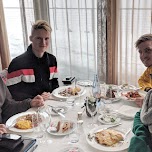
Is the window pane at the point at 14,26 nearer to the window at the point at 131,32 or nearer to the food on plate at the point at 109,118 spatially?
the window at the point at 131,32

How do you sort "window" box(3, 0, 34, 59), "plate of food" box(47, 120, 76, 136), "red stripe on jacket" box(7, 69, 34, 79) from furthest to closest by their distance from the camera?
"window" box(3, 0, 34, 59) < "red stripe on jacket" box(7, 69, 34, 79) < "plate of food" box(47, 120, 76, 136)

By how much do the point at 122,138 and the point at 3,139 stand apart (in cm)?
62

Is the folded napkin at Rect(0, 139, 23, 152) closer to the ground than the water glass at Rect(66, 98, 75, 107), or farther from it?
farther from it

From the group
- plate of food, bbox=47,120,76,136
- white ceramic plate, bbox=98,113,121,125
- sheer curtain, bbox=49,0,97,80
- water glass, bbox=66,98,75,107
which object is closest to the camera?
plate of food, bbox=47,120,76,136

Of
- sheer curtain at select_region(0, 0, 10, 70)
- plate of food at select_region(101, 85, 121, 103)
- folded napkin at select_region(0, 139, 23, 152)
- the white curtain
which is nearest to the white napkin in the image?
plate of food at select_region(101, 85, 121, 103)

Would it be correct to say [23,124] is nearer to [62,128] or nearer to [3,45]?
[62,128]

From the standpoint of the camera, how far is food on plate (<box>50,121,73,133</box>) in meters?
1.34

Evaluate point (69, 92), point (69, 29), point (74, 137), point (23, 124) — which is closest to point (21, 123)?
point (23, 124)

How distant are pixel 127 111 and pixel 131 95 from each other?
0.99 ft

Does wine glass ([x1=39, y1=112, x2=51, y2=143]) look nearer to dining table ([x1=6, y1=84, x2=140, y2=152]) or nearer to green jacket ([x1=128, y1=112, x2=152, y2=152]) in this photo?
dining table ([x1=6, y1=84, x2=140, y2=152])

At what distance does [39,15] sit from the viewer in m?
3.08

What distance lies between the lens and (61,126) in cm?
136

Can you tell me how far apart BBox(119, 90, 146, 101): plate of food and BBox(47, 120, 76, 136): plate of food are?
0.57 m

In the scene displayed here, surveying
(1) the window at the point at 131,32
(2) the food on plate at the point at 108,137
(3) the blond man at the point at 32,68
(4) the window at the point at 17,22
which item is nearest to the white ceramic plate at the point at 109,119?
(2) the food on plate at the point at 108,137
